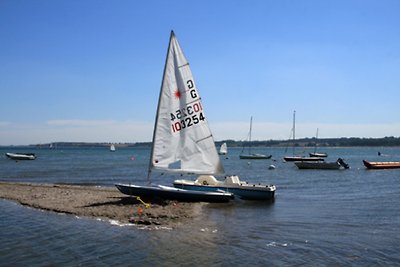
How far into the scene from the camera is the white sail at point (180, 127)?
23703 millimetres

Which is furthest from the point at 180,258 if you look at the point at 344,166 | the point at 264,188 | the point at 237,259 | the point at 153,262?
the point at 344,166

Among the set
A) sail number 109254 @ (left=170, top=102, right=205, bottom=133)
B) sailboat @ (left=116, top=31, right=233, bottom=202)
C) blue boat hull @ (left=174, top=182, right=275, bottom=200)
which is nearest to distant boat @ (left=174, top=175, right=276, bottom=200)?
blue boat hull @ (left=174, top=182, right=275, bottom=200)

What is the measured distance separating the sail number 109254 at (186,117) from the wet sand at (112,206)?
4.46m

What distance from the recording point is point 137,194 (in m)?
25.5

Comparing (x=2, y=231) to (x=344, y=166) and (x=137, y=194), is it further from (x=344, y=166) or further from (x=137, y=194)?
(x=344, y=166)

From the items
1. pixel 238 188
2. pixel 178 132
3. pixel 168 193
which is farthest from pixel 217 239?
pixel 238 188

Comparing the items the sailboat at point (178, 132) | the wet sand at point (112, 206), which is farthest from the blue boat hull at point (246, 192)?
the wet sand at point (112, 206)

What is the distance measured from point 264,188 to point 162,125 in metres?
8.57

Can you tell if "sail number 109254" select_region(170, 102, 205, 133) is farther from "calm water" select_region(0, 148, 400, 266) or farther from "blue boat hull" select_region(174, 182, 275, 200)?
"blue boat hull" select_region(174, 182, 275, 200)

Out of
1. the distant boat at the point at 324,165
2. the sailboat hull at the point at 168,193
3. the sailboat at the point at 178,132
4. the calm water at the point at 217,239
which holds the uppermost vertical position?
the sailboat at the point at 178,132

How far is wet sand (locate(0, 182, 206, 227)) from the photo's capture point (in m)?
20.3

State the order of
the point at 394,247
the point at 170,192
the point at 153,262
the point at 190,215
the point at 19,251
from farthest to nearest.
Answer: the point at 170,192 → the point at 190,215 → the point at 394,247 → the point at 19,251 → the point at 153,262

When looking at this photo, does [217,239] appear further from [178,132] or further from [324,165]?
[324,165]

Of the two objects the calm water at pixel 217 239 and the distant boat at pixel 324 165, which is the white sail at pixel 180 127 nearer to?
the calm water at pixel 217 239
